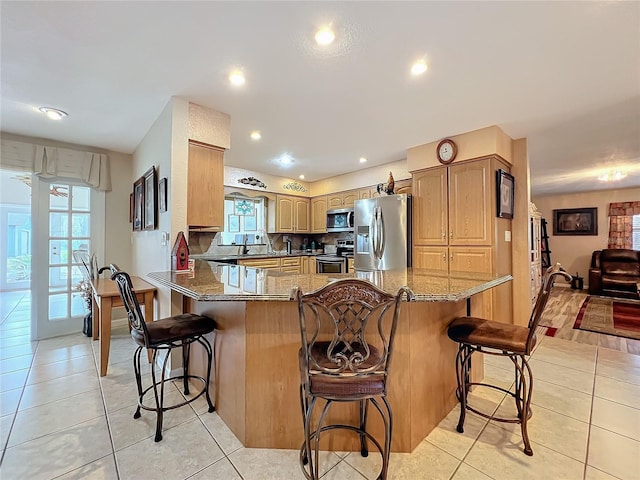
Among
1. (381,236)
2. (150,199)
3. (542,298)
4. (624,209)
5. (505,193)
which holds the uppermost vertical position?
(624,209)

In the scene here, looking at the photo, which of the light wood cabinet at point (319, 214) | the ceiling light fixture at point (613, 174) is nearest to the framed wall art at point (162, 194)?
the light wood cabinet at point (319, 214)

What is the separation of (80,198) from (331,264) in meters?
3.77

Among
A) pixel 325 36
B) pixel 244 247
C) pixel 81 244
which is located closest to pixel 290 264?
pixel 244 247

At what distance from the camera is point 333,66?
79.5 inches

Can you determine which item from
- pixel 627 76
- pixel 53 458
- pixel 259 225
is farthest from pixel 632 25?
pixel 259 225

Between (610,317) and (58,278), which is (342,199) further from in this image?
Answer: (610,317)

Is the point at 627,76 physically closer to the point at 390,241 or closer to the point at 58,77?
the point at 390,241

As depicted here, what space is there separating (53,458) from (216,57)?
2.59m

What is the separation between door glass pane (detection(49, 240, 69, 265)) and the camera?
3.49 m

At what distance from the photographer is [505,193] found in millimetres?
3203

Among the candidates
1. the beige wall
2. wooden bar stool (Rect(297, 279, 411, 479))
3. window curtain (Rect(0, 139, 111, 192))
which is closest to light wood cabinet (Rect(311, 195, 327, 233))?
window curtain (Rect(0, 139, 111, 192))

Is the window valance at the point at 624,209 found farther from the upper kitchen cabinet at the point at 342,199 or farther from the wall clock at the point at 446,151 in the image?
the upper kitchen cabinet at the point at 342,199

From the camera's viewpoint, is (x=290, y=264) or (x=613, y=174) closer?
(x=613, y=174)

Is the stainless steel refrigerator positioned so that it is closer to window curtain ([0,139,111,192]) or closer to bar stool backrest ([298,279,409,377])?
bar stool backrest ([298,279,409,377])
